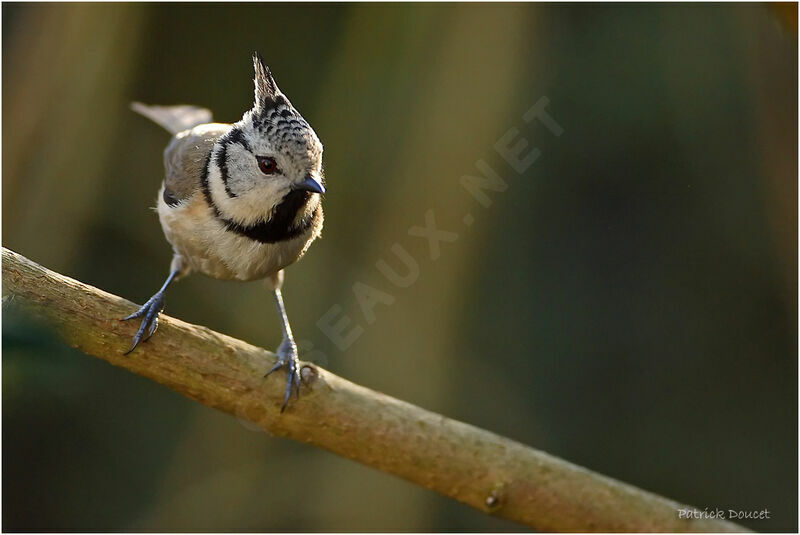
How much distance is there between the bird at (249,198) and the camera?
1.75m

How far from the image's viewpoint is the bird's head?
1.72 meters

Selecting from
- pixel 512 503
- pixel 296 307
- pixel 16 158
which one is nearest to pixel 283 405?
pixel 512 503

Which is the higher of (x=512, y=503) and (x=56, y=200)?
(x=512, y=503)

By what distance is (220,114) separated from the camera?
3600mm

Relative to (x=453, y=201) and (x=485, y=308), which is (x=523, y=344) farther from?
(x=453, y=201)

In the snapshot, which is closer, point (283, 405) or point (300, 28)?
point (283, 405)

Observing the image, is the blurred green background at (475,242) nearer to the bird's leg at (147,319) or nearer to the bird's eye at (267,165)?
the bird's leg at (147,319)

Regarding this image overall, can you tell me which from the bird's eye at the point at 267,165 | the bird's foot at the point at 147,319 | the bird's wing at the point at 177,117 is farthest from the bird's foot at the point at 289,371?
the bird's wing at the point at 177,117

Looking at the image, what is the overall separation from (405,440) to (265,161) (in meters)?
0.77

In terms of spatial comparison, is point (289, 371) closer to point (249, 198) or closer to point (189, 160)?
point (249, 198)

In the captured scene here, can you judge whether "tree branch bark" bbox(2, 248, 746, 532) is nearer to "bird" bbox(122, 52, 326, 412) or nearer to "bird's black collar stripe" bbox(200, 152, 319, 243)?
"bird" bbox(122, 52, 326, 412)

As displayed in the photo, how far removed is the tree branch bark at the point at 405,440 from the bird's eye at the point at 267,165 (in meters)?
0.43

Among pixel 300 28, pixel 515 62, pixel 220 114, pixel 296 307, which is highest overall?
pixel 515 62

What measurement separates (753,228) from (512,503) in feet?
7.97
